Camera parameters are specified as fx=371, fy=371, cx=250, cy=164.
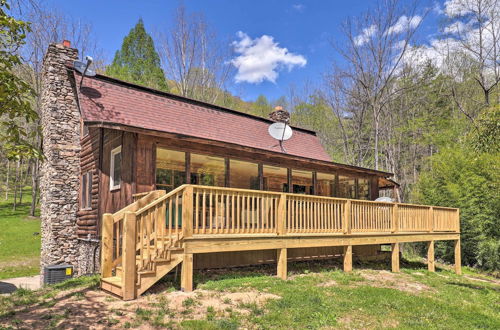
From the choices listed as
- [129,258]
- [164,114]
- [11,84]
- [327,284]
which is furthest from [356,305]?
[164,114]

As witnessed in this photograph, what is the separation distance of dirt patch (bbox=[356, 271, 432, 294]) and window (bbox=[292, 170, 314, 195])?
4.03m

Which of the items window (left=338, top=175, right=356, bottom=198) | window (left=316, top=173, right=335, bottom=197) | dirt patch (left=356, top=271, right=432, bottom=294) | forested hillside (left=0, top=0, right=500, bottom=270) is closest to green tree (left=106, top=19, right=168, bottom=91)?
forested hillside (left=0, top=0, right=500, bottom=270)

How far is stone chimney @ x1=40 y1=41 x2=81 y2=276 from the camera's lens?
13.1 metres

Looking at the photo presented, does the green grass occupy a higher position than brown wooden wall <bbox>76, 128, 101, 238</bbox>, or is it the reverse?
brown wooden wall <bbox>76, 128, 101, 238</bbox>

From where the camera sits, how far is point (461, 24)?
22031mm

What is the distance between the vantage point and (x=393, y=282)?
9.05 m

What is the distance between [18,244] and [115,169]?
13959mm

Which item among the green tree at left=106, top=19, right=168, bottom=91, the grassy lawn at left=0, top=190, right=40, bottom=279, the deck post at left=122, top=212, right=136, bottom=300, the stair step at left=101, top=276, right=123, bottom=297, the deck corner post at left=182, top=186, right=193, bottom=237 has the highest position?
the green tree at left=106, top=19, right=168, bottom=91

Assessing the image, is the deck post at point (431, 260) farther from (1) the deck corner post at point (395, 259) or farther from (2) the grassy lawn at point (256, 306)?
(2) the grassy lawn at point (256, 306)

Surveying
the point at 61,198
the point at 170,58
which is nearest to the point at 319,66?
the point at 170,58

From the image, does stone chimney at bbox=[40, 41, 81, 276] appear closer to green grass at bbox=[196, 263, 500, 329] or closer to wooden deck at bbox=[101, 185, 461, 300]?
wooden deck at bbox=[101, 185, 461, 300]

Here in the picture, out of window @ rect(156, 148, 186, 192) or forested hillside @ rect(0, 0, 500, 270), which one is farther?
forested hillside @ rect(0, 0, 500, 270)

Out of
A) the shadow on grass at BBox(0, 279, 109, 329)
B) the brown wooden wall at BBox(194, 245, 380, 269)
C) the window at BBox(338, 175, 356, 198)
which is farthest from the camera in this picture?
the window at BBox(338, 175, 356, 198)

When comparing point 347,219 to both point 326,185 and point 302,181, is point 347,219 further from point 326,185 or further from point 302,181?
point 326,185
